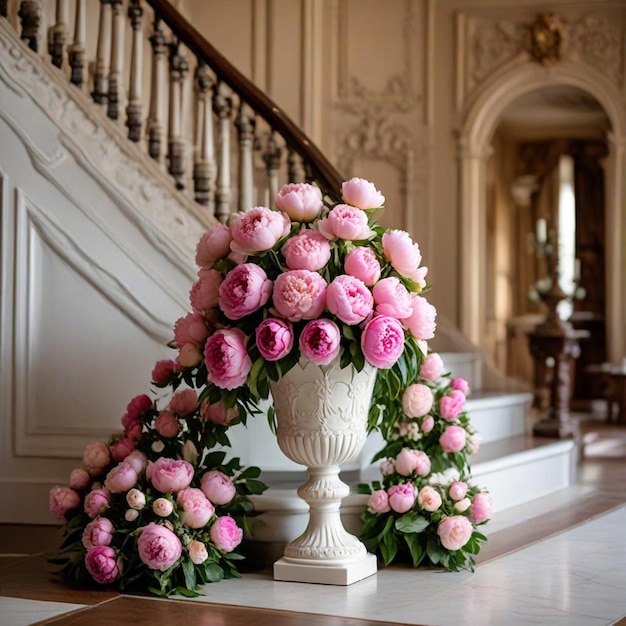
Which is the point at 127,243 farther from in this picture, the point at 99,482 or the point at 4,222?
the point at 99,482

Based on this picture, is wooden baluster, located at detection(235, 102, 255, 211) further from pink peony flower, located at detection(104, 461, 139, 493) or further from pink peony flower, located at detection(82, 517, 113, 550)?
pink peony flower, located at detection(82, 517, 113, 550)

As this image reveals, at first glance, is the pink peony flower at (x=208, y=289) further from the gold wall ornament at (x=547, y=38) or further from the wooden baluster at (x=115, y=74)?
the gold wall ornament at (x=547, y=38)

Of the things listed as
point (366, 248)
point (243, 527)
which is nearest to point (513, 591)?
point (243, 527)

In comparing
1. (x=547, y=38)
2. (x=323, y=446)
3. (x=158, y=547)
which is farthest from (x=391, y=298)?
(x=547, y=38)

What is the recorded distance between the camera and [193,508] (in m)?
3.21

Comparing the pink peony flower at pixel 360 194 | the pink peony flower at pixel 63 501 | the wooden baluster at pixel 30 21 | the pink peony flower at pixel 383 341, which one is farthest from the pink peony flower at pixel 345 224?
the wooden baluster at pixel 30 21

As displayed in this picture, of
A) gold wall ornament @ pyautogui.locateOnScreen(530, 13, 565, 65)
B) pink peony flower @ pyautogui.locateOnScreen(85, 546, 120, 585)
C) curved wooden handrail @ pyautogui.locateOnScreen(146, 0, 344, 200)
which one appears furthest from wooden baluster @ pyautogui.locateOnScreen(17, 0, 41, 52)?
gold wall ornament @ pyautogui.locateOnScreen(530, 13, 565, 65)

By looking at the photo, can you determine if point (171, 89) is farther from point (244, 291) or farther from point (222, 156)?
point (244, 291)

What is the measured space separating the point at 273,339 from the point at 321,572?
2.47 ft

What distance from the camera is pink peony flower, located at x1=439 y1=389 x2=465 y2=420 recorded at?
12.0 ft

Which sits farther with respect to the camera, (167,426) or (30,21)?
(30,21)

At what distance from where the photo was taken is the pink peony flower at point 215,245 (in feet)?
10.6

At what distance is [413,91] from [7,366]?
211 inches

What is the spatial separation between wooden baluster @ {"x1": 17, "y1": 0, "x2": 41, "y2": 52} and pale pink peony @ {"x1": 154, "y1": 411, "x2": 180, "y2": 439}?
167 cm
